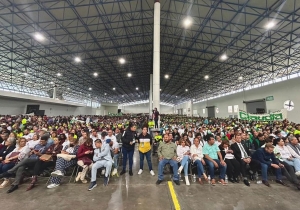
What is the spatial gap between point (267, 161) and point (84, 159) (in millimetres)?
5343

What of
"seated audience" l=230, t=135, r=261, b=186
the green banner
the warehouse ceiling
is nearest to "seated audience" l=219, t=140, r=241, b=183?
"seated audience" l=230, t=135, r=261, b=186

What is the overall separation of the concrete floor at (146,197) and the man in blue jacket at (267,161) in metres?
0.27

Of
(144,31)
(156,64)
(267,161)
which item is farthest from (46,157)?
(144,31)

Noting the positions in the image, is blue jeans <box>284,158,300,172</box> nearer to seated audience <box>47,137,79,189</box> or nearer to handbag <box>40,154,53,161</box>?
seated audience <box>47,137,79,189</box>

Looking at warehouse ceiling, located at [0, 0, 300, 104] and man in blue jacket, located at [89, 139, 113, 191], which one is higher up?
warehouse ceiling, located at [0, 0, 300, 104]

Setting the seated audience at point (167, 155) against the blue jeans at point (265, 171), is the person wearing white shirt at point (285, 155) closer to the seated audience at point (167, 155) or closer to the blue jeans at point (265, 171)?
the blue jeans at point (265, 171)

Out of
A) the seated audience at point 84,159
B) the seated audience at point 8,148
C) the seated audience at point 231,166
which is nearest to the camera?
the seated audience at point 84,159

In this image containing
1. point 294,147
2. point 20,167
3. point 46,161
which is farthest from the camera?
point 294,147

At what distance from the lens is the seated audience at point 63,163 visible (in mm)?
3806

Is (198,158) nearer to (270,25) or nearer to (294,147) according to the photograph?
(294,147)

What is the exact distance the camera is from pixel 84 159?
4.13 meters

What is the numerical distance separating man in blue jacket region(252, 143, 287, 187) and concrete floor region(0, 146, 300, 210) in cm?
27

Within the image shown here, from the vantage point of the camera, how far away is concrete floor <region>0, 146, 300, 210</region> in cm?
300

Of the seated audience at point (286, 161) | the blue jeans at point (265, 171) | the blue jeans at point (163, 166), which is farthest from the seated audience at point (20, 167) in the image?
the seated audience at point (286, 161)
